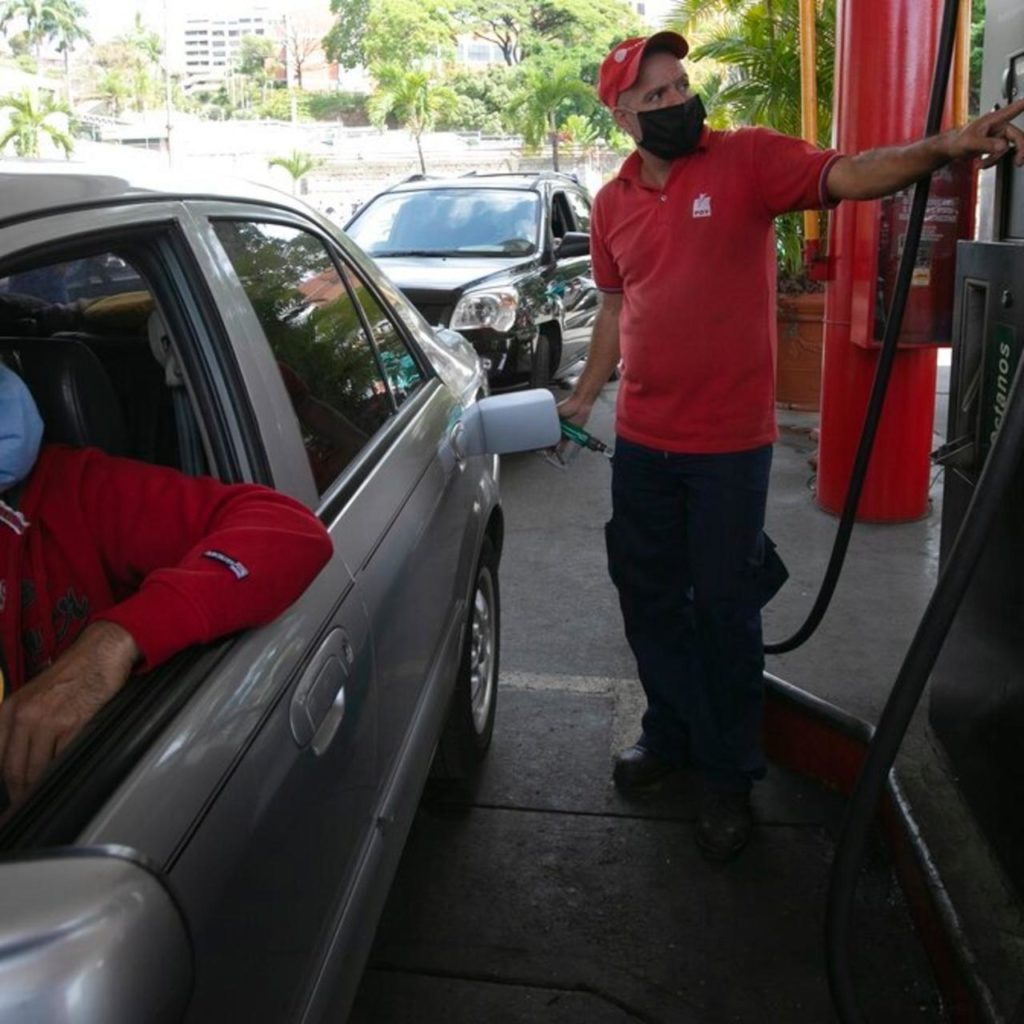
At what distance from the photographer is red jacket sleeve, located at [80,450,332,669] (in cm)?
163

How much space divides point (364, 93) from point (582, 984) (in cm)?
8592

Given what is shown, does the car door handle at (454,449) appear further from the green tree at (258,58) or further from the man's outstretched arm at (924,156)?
the green tree at (258,58)

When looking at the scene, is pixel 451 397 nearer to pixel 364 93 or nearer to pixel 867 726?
pixel 867 726

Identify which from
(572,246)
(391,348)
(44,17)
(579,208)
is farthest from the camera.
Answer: (44,17)

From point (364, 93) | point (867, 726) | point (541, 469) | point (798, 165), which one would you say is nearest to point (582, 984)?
point (867, 726)

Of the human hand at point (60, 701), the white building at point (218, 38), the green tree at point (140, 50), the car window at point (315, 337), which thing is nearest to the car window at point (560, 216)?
the car window at point (315, 337)

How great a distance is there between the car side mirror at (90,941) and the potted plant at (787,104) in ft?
25.6

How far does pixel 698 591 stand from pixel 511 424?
686 millimetres

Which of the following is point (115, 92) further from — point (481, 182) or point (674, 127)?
point (674, 127)

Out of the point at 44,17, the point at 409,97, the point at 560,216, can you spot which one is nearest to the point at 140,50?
the point at 44,17

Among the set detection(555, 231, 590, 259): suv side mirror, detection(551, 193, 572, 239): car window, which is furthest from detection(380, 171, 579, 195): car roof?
detection(555, 231, 590, 259): suv side mirror

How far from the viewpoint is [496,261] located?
825 cm

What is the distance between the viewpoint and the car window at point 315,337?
2314 millimetres

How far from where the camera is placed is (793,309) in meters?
8.82
